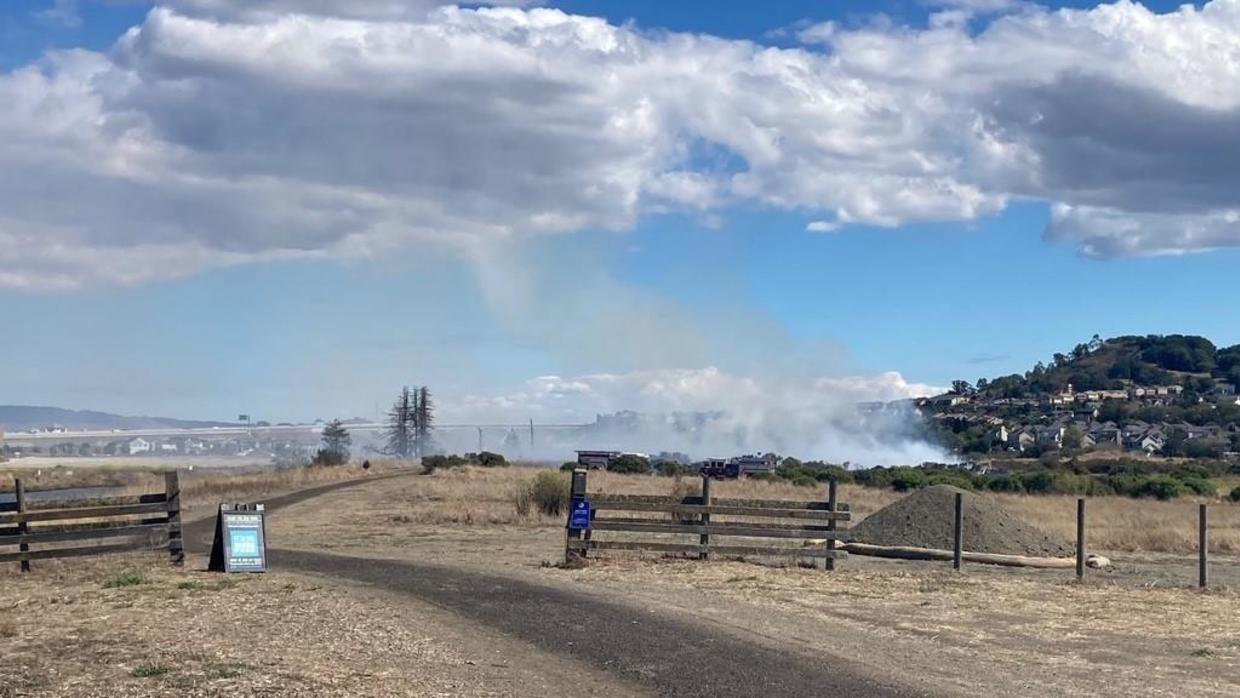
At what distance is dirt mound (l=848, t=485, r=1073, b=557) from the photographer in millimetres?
29109

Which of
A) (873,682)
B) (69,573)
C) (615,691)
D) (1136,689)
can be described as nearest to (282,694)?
(615,691)

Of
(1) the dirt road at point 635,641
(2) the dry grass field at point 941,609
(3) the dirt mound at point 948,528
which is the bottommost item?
(2) the dry grass field at point 941,609

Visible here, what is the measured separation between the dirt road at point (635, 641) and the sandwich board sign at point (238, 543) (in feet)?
3.51

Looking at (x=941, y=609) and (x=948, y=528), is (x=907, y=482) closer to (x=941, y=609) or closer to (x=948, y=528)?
(x=948, y=528)

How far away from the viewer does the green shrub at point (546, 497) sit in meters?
39.8

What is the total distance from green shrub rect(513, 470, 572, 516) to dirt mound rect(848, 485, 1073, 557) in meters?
11.4

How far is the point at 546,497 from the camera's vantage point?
4053 centimetres

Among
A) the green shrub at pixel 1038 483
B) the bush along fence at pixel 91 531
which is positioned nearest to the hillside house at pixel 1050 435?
the green shrub at pixel 1038 483

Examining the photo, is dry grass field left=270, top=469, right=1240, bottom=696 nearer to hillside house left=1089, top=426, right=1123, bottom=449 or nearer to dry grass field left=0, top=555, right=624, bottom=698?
dry grass field left=0, top=555, right=624, bottom=698

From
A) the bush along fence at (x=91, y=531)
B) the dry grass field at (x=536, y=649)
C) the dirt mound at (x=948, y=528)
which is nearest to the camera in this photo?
the dry grass field at (x=536, y=649)

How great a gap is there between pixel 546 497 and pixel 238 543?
789 inches

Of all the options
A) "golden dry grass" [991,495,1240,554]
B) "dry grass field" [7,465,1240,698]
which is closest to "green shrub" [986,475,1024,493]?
"golden dry grass" [991,495,1240,554]

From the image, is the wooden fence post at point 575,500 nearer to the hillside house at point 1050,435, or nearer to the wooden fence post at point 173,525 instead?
the wooden fence post at point 173,525

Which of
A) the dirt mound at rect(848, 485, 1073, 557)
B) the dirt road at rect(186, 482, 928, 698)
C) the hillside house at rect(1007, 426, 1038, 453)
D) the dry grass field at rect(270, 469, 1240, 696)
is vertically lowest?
the dry grass field at rect(270, 469, 1240, 696)
